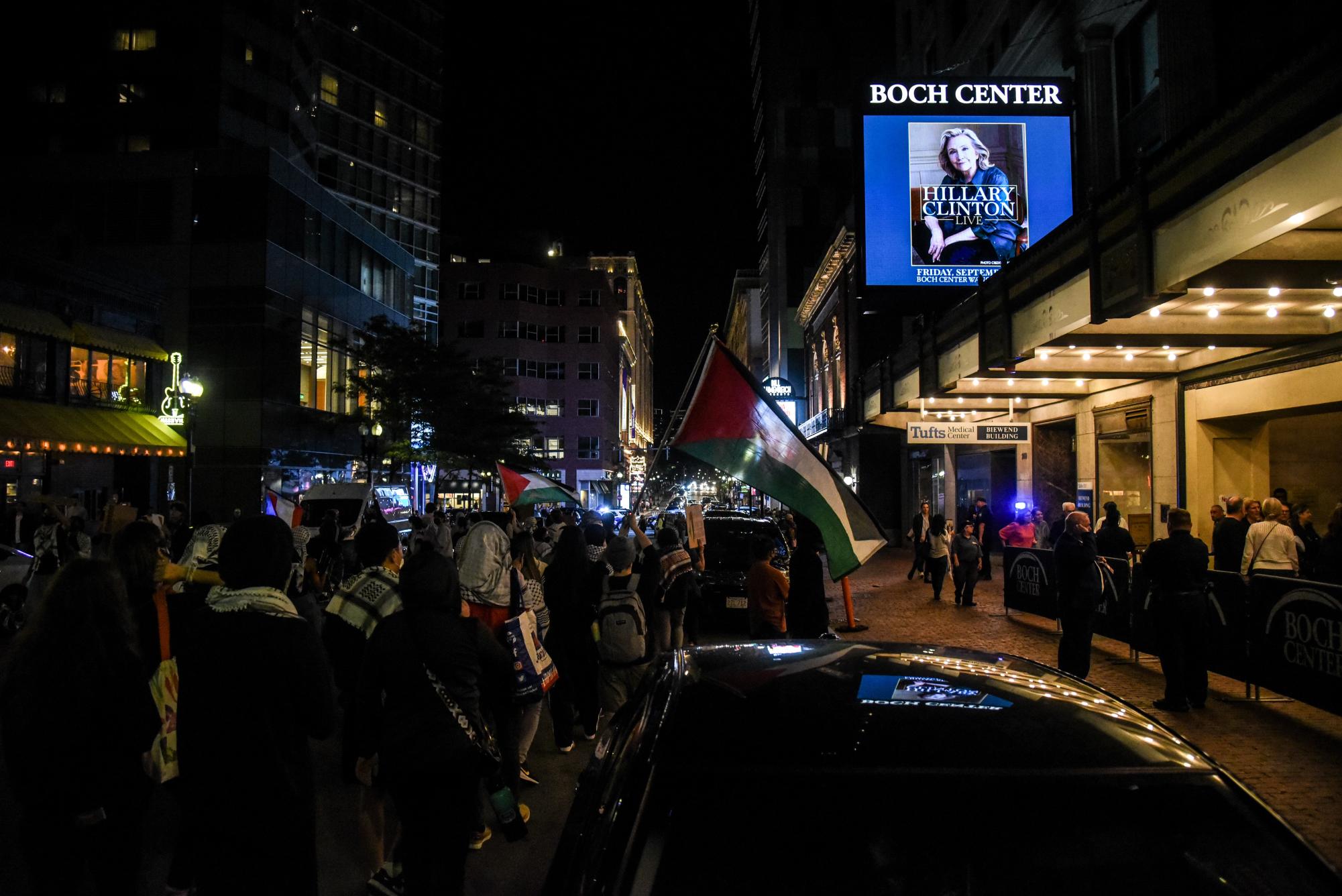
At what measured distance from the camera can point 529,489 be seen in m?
18.1

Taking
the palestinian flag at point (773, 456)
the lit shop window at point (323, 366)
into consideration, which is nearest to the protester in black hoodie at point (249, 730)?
the palestinian flag at point (773, 456)

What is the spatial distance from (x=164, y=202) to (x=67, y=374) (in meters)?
12.3

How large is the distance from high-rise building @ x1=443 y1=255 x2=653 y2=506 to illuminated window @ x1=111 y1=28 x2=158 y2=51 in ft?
139

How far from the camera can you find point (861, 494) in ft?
127

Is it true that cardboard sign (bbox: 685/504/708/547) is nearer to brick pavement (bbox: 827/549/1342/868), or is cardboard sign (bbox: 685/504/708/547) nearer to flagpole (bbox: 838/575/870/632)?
flagpole (bbox: 838/575/870/632)

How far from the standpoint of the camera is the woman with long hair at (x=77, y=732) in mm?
3709

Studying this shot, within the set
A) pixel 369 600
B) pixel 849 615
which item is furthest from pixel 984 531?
pixel 369 600

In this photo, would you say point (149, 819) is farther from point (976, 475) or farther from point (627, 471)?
point (627, 471)

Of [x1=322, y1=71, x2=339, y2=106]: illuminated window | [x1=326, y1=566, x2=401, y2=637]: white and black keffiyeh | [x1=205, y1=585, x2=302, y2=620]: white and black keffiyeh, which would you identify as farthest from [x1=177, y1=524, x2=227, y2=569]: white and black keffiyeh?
[x1=322, y1=71, x2=339, y2=106]: illuminated window

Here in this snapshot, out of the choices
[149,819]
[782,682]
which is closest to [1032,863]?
[782,682]

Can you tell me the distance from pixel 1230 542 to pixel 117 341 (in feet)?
105

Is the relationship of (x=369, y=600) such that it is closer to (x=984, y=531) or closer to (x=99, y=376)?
(x=984, y=531)

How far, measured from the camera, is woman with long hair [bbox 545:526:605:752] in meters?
7.53

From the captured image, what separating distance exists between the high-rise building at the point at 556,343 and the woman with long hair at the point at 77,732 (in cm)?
7633
